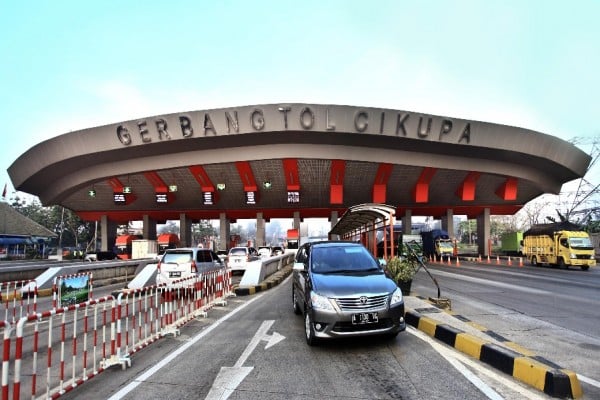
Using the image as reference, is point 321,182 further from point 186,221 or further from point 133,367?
point 133,367

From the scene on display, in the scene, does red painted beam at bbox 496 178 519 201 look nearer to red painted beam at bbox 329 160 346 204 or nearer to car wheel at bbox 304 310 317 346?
red painted beam at bbox 329 160 346 204

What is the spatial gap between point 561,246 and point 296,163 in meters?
22.0

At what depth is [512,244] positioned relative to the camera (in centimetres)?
5175

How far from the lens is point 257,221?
52.5 meters

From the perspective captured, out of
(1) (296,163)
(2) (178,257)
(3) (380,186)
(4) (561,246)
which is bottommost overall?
(4) (561,246)

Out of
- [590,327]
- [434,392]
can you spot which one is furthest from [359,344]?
[590,327]

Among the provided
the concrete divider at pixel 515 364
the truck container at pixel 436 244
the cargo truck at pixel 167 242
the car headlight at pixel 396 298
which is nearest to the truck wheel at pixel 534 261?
the truck container at pixel 436 244

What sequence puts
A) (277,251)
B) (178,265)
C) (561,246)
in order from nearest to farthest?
(178,265)
(561,246)
(277,251)

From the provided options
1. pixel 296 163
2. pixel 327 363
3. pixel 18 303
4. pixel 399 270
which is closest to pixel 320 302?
pixel 327 363

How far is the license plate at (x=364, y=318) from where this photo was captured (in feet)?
21.6

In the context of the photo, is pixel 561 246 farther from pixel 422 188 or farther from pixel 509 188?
pixel 509 188

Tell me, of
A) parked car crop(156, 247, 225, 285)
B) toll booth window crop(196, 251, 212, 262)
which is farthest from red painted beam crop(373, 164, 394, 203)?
parked car crop(156, 247, 225, 285)

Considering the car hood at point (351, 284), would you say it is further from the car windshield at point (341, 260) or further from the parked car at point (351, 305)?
the car windshield at point (341, 260)

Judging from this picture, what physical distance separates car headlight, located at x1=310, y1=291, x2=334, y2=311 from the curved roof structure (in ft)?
91.8
